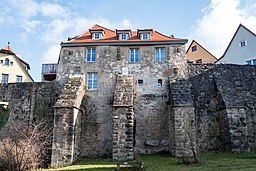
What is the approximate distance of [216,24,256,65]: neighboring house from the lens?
996 inches

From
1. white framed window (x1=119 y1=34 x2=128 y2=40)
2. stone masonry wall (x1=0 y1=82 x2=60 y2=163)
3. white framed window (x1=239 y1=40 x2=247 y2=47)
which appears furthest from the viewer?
white framed window (x1=239 y1=40 x2=247 y2=47)

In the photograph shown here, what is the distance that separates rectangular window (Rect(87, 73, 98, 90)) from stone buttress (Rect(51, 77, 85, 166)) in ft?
9.24

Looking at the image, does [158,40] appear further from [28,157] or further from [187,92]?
[28,157]

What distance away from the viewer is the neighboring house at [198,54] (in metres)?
31.2

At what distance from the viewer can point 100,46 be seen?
17.9 m

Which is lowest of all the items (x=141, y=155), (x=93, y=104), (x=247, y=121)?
(x=141, y=155)

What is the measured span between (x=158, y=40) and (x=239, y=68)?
21.6 feet

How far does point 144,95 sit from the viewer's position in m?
17.0

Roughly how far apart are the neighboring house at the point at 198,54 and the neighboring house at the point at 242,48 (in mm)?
3197

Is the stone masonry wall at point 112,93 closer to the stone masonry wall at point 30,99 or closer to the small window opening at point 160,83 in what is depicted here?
the small window opening at point 160,83

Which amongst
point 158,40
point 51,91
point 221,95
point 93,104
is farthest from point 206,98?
point 51,91

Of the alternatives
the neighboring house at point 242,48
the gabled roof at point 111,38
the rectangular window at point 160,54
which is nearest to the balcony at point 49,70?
the gabled roof at point 111,38

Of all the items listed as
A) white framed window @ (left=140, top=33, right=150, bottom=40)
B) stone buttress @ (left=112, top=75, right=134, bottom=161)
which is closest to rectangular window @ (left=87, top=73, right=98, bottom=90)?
stone buttress @ (left=112, top=75, right=134, bottom=161)

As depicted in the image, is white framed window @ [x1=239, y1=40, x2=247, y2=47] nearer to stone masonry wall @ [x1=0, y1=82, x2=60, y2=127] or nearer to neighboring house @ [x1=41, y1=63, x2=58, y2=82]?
neighboring house @ [x1=41, y1=63, x2=58, y2=82]
